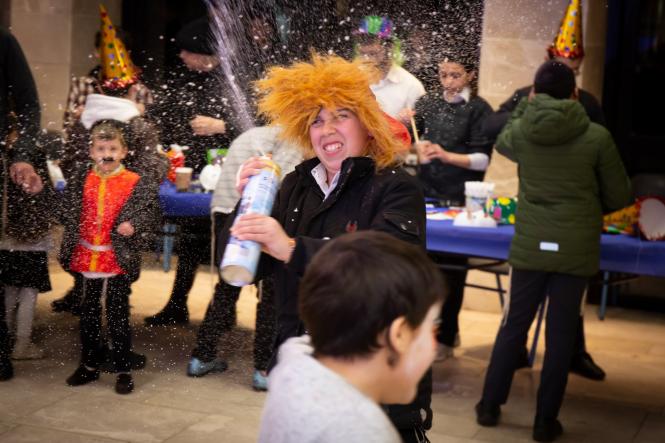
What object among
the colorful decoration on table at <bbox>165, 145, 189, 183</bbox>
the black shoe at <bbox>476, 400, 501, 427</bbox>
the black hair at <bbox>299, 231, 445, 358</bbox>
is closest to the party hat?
the colorful decoration on table at <bbox>165, 145, 189, 183</bbox>

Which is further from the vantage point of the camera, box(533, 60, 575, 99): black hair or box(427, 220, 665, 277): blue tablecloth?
box(427, 220, 665, 277): blue tablecloth

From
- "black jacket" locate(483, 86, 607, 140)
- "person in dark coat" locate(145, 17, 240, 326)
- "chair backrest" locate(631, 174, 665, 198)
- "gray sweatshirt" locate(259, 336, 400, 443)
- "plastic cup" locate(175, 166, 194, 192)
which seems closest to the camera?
"gray sweatshirt" locate(259, 336, 400, 443)

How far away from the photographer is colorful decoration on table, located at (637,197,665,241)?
3969 millimetres

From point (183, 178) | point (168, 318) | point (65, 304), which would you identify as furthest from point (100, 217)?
point (168, 318)

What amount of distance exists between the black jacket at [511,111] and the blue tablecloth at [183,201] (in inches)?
52.2

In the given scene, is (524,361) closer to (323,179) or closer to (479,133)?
(479,133)

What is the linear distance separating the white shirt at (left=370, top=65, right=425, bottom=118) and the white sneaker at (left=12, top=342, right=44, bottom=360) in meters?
1.88

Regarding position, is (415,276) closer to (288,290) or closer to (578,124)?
(288,290)

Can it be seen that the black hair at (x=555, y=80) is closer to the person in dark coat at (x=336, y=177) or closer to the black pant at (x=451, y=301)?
the black pant at (x=451, y=301)

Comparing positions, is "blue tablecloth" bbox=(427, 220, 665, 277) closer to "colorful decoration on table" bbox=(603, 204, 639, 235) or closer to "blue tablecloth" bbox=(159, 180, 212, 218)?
"colorful decoration on table" bbox=(603, 204, 639, 235)

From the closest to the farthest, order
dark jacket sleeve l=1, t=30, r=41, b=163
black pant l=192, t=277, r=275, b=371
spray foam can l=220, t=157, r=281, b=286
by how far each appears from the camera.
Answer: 1. spray foam can l=220, t=157, r=281, b=286
2. dark jacket sleeve l=1, t=30, r=41, b=163
3. black pant l=192, t=277, r=275, b=371

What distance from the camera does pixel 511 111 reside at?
15.8 ft

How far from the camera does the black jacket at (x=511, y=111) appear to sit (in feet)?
15.0

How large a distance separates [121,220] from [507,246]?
1542 millimetres
